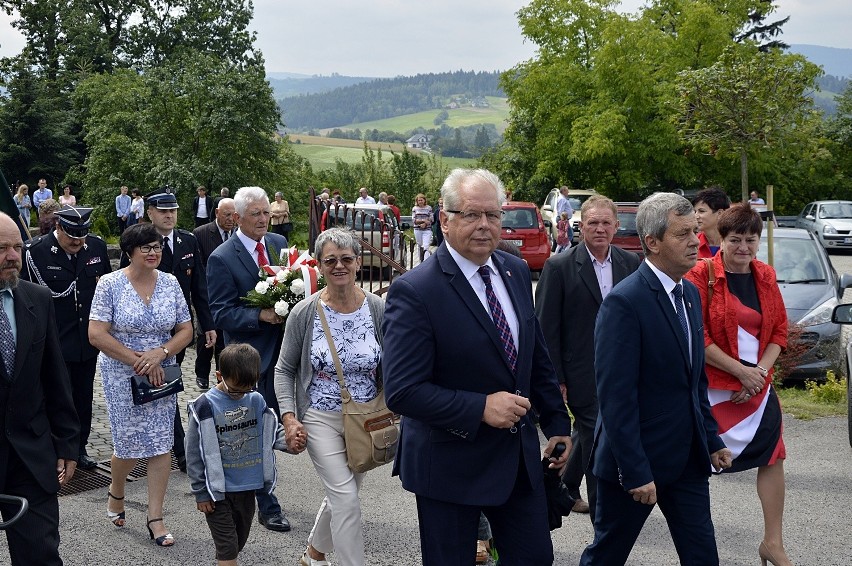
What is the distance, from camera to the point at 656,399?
13.9 feet

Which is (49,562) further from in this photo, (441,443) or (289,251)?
(289,251)

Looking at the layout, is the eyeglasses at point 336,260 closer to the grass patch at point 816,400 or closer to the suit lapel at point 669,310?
the suit lapel at point 669,310

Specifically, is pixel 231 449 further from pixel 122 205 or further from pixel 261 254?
pixel 122 205

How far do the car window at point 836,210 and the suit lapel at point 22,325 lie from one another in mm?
30875

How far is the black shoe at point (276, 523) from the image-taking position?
6422 millimetres

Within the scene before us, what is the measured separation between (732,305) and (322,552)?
107 inches

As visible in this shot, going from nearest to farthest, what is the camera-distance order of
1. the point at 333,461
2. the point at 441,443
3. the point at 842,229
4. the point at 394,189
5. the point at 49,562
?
the point at 441,443 → the point at 49,562 → the point at 333,461 → the point at 842,229 → the point at 394,189

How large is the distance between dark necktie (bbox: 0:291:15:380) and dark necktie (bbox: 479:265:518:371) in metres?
2.16

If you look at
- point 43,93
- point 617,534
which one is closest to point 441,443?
point 617,534

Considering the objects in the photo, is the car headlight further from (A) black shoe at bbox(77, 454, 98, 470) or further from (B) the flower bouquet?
(A) black shoe at bbox(77, 454, 98, 470)

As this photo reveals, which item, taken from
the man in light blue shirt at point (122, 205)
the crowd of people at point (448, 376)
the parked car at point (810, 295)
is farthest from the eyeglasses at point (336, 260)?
the man in light blue shirt at point (122, 205)

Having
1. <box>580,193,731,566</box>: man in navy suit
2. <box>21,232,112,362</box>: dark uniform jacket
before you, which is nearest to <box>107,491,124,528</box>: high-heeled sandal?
<box>21,232,112,362</box>: dark uniform jacket

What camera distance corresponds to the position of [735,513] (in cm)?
664

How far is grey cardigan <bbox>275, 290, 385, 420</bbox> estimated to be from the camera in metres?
5.31
